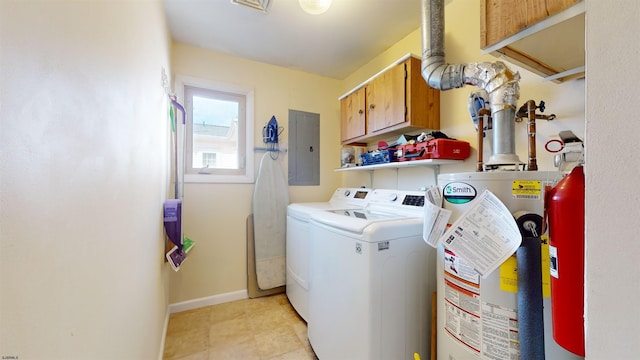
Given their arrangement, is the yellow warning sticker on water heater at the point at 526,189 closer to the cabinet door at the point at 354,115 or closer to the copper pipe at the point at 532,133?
the copper pipe at the point at 532,133

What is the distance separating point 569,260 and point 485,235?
0.24m

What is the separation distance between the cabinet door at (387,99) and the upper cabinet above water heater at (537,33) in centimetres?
79

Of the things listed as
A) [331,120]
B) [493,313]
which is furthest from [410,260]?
[331,120]

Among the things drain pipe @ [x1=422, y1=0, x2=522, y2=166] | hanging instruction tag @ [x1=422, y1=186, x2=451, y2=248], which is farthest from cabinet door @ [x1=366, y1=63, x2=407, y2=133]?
Result: hanging instruction tag @ [x1=422, y1=186, x2=451, y2=248]

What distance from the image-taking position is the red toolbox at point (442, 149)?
154 centimetres

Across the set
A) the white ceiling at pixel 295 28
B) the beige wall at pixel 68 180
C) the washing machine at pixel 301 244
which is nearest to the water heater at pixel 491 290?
the washing machine at pixel 301 244

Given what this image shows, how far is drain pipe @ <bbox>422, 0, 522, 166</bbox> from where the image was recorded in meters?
1.09

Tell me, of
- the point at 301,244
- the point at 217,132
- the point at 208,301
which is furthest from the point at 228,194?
the point at 208,301

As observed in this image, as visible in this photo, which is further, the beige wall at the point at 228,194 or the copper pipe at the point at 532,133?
the beige wall at the point at 228,194

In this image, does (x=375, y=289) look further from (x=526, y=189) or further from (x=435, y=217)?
(x=526, y=189)

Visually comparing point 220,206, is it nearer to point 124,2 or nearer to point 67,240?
point 124,2

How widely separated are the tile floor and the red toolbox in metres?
1.58

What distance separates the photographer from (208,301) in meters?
2.31


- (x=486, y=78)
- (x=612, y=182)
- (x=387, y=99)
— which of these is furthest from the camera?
(x=387, y=99)
